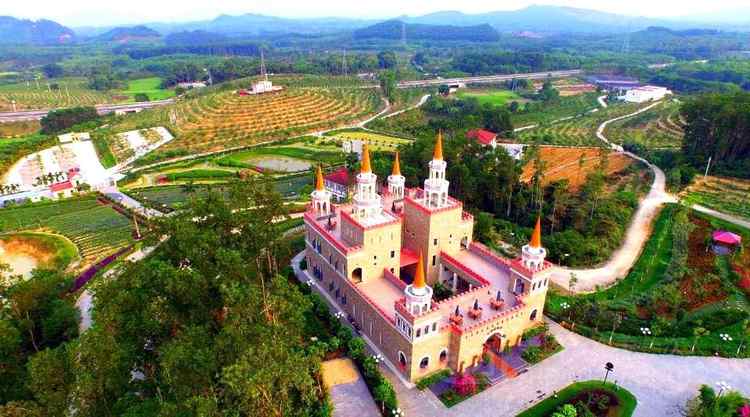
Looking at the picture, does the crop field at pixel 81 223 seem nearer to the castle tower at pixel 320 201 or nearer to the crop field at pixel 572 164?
the castle tower at pixel 320 201

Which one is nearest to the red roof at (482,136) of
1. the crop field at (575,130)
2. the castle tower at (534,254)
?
the crop field at (575,130)

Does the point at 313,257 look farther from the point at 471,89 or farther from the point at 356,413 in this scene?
the point at 471,89

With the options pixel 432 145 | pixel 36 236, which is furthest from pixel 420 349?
pixel 36 236

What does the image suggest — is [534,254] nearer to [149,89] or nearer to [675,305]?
[675,305]

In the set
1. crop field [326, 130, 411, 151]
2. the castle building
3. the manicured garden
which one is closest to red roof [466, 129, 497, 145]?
crop field [326, 130, 411, 151]

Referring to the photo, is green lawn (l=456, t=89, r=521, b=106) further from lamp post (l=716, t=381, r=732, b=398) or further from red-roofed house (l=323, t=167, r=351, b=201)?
lamp post (l=716, t=381, r=732, b=398)

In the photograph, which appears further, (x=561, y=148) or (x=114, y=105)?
(x=114, y=105)
